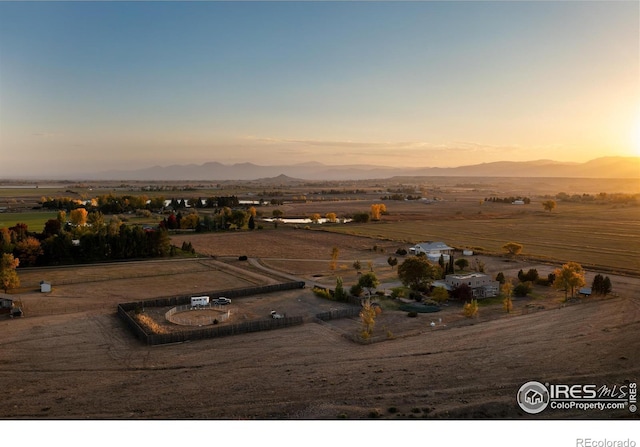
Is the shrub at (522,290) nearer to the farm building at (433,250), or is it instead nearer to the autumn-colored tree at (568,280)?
the autumn-colored tree at (568,280)

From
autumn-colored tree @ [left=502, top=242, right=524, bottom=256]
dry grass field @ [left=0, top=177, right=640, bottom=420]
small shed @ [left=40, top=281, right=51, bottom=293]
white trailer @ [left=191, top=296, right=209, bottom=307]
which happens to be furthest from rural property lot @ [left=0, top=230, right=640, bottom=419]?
autumn-colored tree @ [left=502, top=242, right=524, bottom=256]

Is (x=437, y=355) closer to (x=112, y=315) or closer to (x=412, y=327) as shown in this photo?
(x=412, y=327)

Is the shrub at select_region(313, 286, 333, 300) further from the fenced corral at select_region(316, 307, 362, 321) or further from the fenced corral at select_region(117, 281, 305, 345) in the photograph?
the fenced corral at select_region(117, 281, 305, 345)

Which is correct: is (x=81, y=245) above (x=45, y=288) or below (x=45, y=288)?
above

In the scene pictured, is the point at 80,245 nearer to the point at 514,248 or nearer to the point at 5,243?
the point at 5,243

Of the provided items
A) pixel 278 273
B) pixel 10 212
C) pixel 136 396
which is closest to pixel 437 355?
pixel 136 396

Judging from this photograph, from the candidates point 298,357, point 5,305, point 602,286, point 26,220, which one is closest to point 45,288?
point 5,305
